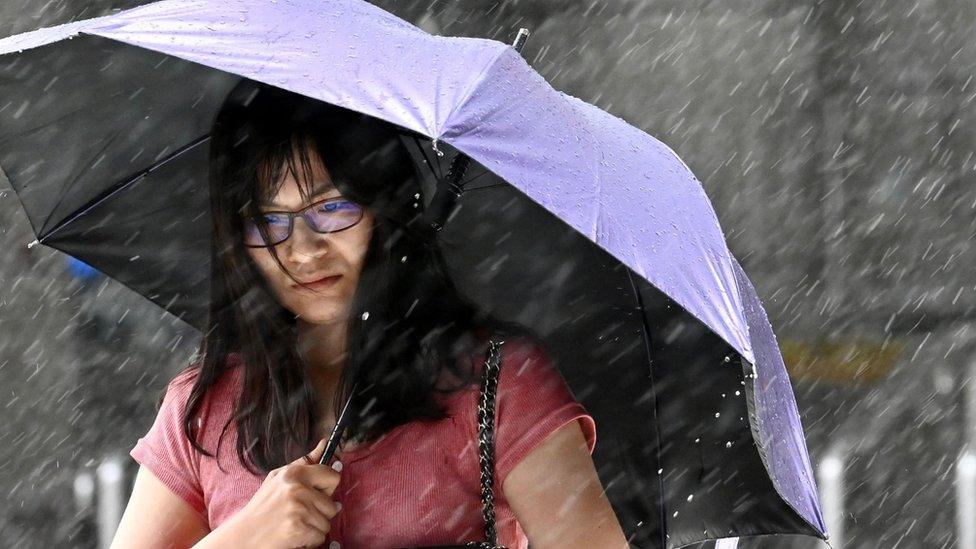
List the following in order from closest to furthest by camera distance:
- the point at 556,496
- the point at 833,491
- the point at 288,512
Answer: the point at 288,512 → the point at 556,496 → the point at 833,491

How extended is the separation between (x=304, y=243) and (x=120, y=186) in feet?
2.42

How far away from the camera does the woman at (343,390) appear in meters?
2.58

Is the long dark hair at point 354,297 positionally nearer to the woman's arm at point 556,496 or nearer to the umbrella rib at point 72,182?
the woman's arm at point 556,496

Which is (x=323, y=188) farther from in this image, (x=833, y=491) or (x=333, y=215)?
(x=833, y=491)

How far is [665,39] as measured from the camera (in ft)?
30.9

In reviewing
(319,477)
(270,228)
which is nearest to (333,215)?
(270,228)

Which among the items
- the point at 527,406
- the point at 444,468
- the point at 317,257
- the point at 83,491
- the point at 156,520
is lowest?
the point at 83,491

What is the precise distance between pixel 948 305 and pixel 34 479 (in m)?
5.83

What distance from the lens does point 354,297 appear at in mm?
2684

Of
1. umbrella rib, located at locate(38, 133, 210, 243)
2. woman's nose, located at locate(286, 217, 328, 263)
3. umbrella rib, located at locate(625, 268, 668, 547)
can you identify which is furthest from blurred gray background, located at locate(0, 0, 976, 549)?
woman's nose, located at locate(286, 217, 328, 263)

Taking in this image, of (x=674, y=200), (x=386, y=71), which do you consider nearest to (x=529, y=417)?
(x=674, y=200)

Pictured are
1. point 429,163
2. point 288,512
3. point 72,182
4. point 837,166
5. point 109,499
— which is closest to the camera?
point 288,512

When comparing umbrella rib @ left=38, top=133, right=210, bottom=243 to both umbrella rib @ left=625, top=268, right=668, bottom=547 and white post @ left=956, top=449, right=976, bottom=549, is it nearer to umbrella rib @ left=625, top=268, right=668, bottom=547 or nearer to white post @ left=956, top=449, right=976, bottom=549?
umbrella rib @ left=625, top=268, right=668, bottom=547

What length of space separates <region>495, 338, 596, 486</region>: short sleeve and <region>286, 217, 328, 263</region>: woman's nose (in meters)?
0.40
